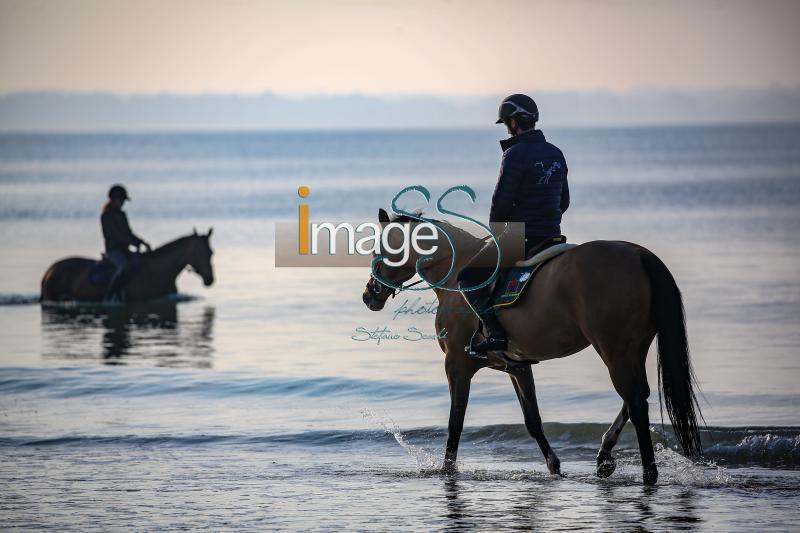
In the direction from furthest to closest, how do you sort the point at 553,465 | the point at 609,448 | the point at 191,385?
1. the point at 191,385
2. the point at 553,465
3. the point at 609,448

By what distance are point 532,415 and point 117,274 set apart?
1390 centimetres

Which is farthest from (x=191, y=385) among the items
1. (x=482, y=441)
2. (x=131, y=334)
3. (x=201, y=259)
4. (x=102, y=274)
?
(x=201, y=259)

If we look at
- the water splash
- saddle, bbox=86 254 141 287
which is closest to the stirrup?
the water splash

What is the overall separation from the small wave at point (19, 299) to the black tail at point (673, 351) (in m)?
15.9

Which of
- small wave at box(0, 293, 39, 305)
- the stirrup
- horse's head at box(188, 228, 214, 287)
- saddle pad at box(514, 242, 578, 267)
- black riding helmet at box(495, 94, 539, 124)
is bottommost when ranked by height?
the stirrup

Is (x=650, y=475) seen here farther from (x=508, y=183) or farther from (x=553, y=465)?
(x=508, y=183)

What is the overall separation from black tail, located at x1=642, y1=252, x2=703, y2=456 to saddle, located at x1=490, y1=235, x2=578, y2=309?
2.44ft

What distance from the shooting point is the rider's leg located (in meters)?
23.3

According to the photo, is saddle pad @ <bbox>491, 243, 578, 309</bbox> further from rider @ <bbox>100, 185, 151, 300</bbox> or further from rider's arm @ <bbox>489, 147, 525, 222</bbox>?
rider @ <bbox>100, 185, 151, 300</bbox>

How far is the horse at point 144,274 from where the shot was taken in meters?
23.6

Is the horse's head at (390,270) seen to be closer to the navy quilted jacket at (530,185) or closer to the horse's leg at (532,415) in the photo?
the navy quilted jacket at (530,185)

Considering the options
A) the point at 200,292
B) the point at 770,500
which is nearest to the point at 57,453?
the point at 770,500

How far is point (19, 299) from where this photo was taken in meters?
24.0

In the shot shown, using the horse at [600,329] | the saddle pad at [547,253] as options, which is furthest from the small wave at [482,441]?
the saddle pad at [547,253]
